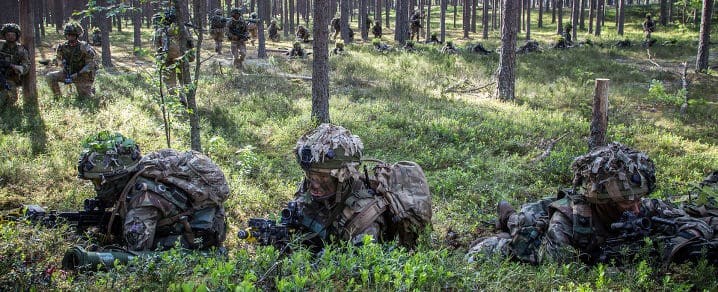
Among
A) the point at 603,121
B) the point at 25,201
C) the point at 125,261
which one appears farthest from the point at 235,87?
the point at 125,261

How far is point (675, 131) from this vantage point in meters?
10.6

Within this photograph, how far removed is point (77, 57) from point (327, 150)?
9270 millimetres

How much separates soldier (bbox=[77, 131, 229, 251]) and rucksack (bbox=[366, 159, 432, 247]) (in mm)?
1593

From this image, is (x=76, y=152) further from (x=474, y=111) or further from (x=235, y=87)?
(x=474, y=111)

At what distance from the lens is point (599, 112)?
26.0 ft

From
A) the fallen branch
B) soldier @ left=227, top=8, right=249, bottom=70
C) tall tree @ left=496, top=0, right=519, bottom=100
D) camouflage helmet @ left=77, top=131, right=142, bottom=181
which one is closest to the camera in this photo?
camouflage helmet @ left=77, top=131, right=142, bottom=181

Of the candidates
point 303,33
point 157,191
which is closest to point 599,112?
point 157,191

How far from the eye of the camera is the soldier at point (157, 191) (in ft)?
14.5

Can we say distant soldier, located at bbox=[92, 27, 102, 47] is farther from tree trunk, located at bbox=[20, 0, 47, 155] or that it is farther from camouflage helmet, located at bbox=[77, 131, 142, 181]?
camouflage helmet, located at bbox=[77, 131, 142, 181]

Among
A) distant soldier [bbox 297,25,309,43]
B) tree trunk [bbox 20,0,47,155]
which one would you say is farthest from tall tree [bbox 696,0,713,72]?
distant soldier [bbox 297,25,309,43]

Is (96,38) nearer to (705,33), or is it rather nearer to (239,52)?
(239,52)

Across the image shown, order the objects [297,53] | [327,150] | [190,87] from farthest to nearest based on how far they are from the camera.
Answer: [297,53] < [190,87] < [327,150]

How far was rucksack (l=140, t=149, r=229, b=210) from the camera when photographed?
4.66 meters

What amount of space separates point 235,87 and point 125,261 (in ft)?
34.6
